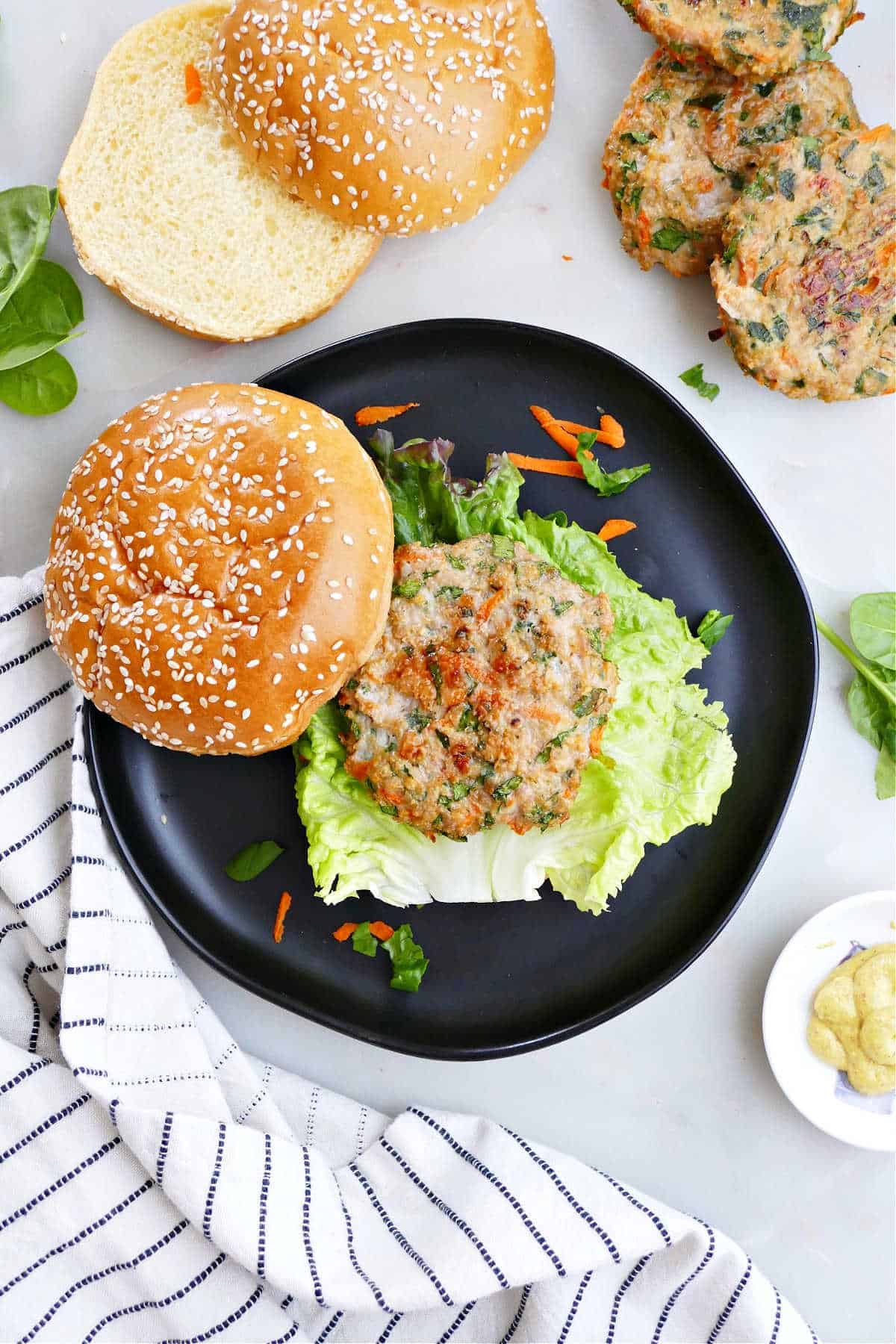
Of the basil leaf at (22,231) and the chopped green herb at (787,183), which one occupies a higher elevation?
the chopped green herb at (787,183)

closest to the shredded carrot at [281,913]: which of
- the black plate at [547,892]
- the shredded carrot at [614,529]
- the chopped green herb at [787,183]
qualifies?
the black plate at [547,892]

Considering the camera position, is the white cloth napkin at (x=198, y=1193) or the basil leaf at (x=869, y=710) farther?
the basil leaf at (x=869, y=710)

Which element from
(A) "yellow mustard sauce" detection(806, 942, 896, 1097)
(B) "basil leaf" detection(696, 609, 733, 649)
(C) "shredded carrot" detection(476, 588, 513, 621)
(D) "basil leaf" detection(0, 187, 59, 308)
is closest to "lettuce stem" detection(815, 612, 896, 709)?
(B) "basil leaf" detection(696, 609, 733, 649)

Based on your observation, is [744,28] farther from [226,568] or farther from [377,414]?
[226,568]

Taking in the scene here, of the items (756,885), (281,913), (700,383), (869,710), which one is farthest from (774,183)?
(281,913)

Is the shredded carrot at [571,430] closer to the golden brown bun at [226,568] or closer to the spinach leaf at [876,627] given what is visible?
the golden brown bun at [226,568]
